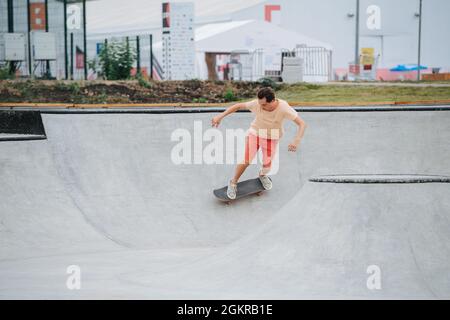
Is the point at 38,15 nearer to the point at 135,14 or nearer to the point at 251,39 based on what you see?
the point at 251,39

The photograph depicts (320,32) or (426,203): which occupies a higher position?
(320,32)

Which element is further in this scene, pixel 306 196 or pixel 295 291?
pixel 306 196

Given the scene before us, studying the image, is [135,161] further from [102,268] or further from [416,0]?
[416,0]

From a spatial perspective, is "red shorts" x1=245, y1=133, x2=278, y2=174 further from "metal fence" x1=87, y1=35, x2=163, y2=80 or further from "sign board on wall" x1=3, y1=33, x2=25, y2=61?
"sign board on wall" x1=3, y1=33, x2=25, y2=61

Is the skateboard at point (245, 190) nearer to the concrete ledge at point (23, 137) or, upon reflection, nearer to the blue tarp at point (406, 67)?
the concrete ledge at point (23, 137)

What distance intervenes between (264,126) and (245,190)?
1004mm

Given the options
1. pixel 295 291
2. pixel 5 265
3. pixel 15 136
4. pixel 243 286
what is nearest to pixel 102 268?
pixel 5 265

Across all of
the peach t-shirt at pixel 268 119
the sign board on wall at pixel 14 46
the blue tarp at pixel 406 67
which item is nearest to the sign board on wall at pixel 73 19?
the sign board on wall at pixel 14 46

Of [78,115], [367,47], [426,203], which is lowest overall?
[426,203]

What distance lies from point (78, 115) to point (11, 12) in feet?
38.3

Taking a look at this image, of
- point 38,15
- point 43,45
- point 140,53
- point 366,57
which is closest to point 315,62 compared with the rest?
point 366,57

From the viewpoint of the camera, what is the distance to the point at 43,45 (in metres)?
20.9

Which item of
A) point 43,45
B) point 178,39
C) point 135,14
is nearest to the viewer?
point 43,45

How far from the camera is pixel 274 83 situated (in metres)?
18.9
